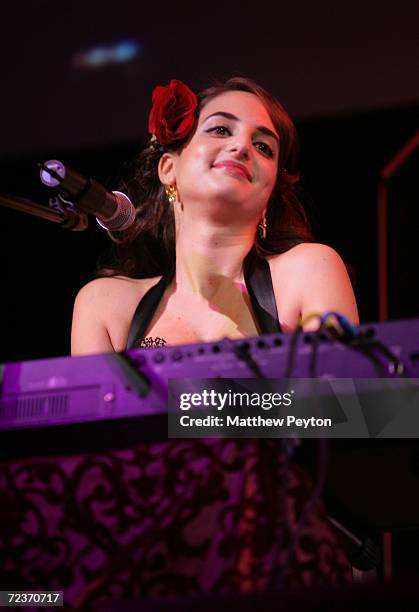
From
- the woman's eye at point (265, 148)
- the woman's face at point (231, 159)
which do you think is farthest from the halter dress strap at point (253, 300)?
the woman's eye at point (265, 148)

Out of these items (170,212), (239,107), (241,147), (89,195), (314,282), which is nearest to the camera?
(89,195)

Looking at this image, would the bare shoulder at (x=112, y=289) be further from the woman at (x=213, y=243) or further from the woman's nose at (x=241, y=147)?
the woman's nose at (x=241, y=147)

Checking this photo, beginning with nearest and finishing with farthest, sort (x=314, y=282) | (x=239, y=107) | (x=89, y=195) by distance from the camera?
(x=89, y=195) < (x=314, y=282) < (x=239, y=107)

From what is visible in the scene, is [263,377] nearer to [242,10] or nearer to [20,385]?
[20,385]

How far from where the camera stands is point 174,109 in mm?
2242

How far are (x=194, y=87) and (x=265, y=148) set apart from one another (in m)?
0.70

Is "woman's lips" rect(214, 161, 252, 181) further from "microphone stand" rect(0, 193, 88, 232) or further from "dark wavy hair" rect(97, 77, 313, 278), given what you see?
"microphone stand" rect(0, 193, 88, 232)

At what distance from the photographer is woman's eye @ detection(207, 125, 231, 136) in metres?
2.21

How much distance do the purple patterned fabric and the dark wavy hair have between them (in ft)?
4.13

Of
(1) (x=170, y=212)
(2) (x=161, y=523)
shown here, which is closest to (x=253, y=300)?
(1) (x=170, y=212)

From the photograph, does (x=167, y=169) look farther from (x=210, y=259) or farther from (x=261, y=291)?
(x=261, y=291)

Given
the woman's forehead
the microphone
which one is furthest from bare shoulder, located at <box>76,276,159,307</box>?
the microphone

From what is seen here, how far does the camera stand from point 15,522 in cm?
109

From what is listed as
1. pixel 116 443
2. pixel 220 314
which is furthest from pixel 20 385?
pixel 220 314
